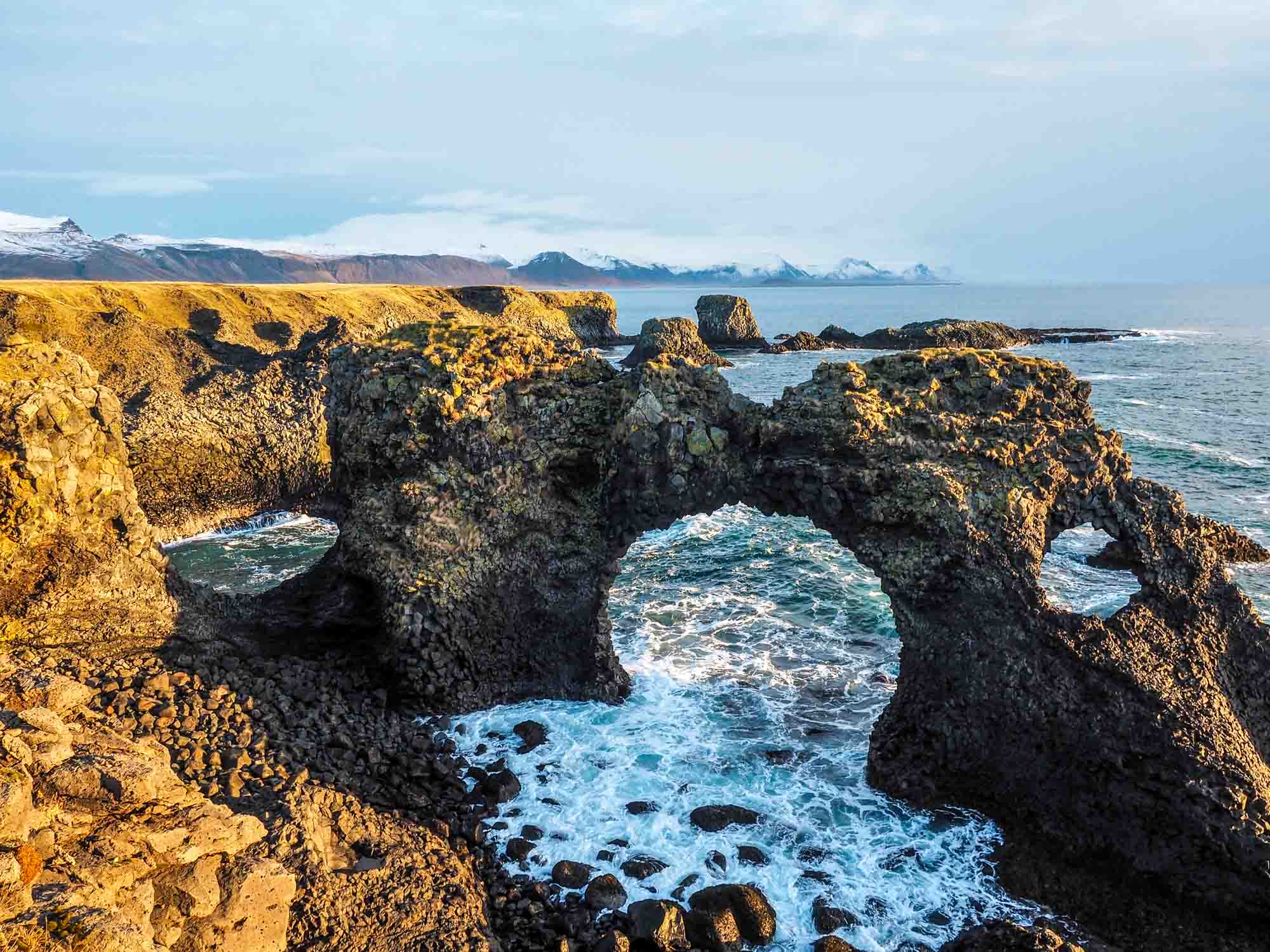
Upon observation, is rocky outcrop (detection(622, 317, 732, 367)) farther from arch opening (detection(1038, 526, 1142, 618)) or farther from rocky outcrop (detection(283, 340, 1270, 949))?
rocky outcrop (detection(283, 340, 1270, 949))

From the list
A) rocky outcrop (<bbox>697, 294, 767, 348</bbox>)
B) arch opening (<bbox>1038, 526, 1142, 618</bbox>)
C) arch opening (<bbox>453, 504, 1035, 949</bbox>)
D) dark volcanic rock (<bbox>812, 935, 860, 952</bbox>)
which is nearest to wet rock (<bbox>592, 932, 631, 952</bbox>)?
arch opening (<bbox>453, 504, 1035, 949</bbox>)

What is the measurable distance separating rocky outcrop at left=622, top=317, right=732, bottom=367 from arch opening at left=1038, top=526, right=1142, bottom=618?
57.4 m

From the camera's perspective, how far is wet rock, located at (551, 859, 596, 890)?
48.2 feet

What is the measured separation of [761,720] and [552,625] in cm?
573

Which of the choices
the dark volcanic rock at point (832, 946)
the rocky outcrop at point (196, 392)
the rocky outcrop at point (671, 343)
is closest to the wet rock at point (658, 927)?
the dark volcanic rock at point (832, 946)

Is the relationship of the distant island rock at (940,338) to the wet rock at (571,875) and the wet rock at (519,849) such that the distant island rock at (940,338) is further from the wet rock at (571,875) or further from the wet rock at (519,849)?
the wet rock at (571,875)

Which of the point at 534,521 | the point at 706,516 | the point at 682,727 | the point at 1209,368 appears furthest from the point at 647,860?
the point at 1209,368

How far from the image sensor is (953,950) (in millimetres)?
13289

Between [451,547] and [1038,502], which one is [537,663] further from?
[1038,502]

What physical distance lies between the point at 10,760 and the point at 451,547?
977 centimetres

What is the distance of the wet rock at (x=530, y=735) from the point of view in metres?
18.8

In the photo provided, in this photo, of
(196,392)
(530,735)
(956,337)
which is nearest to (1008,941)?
(530,735)

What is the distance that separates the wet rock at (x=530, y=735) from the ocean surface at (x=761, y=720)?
0.68ft

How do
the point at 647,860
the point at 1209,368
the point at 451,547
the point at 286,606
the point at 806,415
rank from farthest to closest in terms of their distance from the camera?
the point at 1209,368 → the point at 286,606 → the point at 451,547 → the point at 806,415 → the point at 647,860
